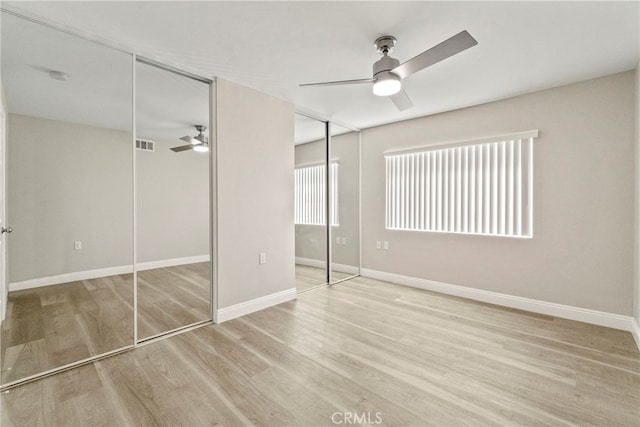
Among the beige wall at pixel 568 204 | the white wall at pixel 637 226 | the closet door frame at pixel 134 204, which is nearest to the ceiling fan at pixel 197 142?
the closet door frame at pixel 134 204

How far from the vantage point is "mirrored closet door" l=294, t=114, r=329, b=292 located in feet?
12.9

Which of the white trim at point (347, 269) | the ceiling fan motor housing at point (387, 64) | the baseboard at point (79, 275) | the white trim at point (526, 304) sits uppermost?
the ceiling fan motor housing at point (387, 64)

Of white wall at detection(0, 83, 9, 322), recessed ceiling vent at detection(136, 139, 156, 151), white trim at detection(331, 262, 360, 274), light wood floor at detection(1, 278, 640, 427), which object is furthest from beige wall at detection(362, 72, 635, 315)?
white wall at detection(0, 83, 9, 322)

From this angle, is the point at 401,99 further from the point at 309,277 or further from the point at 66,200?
the point at 66,200

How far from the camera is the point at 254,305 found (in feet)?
10.0

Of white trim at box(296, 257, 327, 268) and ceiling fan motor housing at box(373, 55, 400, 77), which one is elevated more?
ceiling fan motor housing at box(373, 55, 400, 77)

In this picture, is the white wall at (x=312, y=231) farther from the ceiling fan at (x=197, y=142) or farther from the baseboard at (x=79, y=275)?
the baseboard at (x=79, y=275)

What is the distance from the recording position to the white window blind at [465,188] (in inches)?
125

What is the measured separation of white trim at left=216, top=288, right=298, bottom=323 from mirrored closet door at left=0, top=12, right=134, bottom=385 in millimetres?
785

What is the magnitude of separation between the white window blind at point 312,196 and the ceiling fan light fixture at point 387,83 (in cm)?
192

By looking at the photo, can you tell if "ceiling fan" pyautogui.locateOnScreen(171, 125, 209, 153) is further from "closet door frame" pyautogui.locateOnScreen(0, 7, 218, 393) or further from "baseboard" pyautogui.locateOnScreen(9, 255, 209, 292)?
"baseboard" pyautogui.locateOnScreen(9, 255, 209, 292)

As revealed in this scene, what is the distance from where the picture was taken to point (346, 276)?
4547mm

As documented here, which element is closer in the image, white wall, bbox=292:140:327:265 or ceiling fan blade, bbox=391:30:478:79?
ceiling fan blade, bbox=391:30:478:79

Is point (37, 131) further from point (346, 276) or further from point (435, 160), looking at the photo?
point (435, 160)
